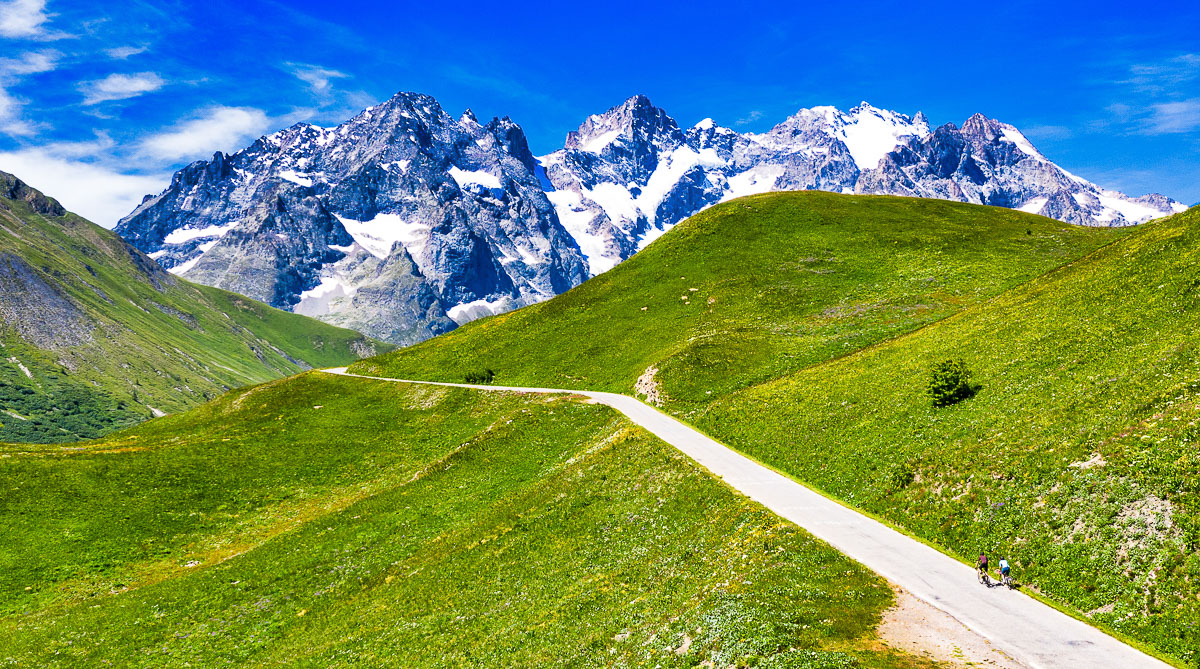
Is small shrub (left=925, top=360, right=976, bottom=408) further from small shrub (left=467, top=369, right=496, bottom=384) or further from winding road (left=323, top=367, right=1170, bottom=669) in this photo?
small shrub (left=467, top=369, right=496, bottom=384)

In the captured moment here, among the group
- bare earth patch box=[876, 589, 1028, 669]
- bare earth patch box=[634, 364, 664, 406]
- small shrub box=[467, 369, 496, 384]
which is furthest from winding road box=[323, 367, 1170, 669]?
small shrub box=[467, 369, 496, 384]

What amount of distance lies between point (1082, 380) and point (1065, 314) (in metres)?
11.3

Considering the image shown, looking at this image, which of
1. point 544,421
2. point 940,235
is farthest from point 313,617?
point 940,235

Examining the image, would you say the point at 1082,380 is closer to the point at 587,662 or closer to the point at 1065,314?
the point at 1065,314

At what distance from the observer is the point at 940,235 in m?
85.6

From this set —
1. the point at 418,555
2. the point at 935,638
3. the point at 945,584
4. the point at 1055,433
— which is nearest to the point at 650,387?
the point at 418,555

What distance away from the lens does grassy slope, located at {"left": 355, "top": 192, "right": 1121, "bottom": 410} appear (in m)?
62.7

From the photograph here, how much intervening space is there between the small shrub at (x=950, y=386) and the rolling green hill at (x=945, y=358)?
94 centimetres

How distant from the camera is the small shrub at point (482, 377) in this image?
254 feet

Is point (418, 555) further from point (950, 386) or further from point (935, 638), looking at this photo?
point (950, 386)

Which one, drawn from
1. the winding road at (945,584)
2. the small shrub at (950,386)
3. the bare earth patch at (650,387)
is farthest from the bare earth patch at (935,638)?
the bare earth patch at (650,387)

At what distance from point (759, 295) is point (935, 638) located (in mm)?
61242

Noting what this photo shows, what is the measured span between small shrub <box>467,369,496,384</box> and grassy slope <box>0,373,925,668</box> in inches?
413

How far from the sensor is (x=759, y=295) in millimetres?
77750
